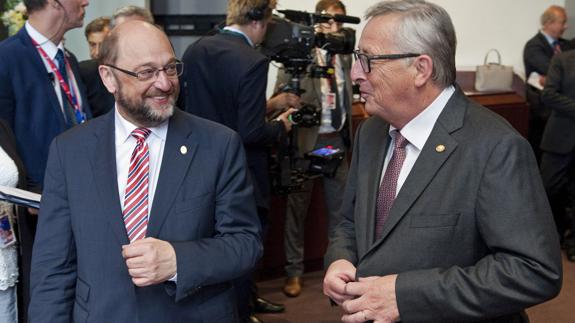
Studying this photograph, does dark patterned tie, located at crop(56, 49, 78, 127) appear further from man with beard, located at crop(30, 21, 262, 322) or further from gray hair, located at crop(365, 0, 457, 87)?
gray hair, located at crop(365, 0, 457, 87)

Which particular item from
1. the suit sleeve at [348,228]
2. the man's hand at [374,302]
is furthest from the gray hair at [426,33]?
the man's hand at [374,302]

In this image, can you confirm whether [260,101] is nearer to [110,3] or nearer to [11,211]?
[11,211]

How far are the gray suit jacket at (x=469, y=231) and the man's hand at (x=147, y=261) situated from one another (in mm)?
494

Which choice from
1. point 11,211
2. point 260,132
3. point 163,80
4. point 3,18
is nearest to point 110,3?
point 3,18

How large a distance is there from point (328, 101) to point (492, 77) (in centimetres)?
268

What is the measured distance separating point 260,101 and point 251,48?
263 mm

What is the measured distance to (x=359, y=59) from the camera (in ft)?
6.02

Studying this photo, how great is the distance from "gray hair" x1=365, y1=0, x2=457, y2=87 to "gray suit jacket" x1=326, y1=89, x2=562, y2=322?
0.35 feet

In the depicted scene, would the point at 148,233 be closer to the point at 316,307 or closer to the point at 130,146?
the point at 130,146

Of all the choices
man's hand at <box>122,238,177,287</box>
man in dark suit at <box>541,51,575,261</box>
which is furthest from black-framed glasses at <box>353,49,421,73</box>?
man in dark suit at <box>541,51,575,261</box>

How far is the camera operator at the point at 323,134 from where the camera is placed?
13.6 ft

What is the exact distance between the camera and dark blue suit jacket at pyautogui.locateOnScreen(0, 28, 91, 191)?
9.62 ft

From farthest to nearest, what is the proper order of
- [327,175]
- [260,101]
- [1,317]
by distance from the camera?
1. [327,175]
2. [260,101]
3. [1,317]

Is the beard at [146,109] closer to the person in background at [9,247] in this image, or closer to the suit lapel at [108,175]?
the suit lapel at [108,175]
